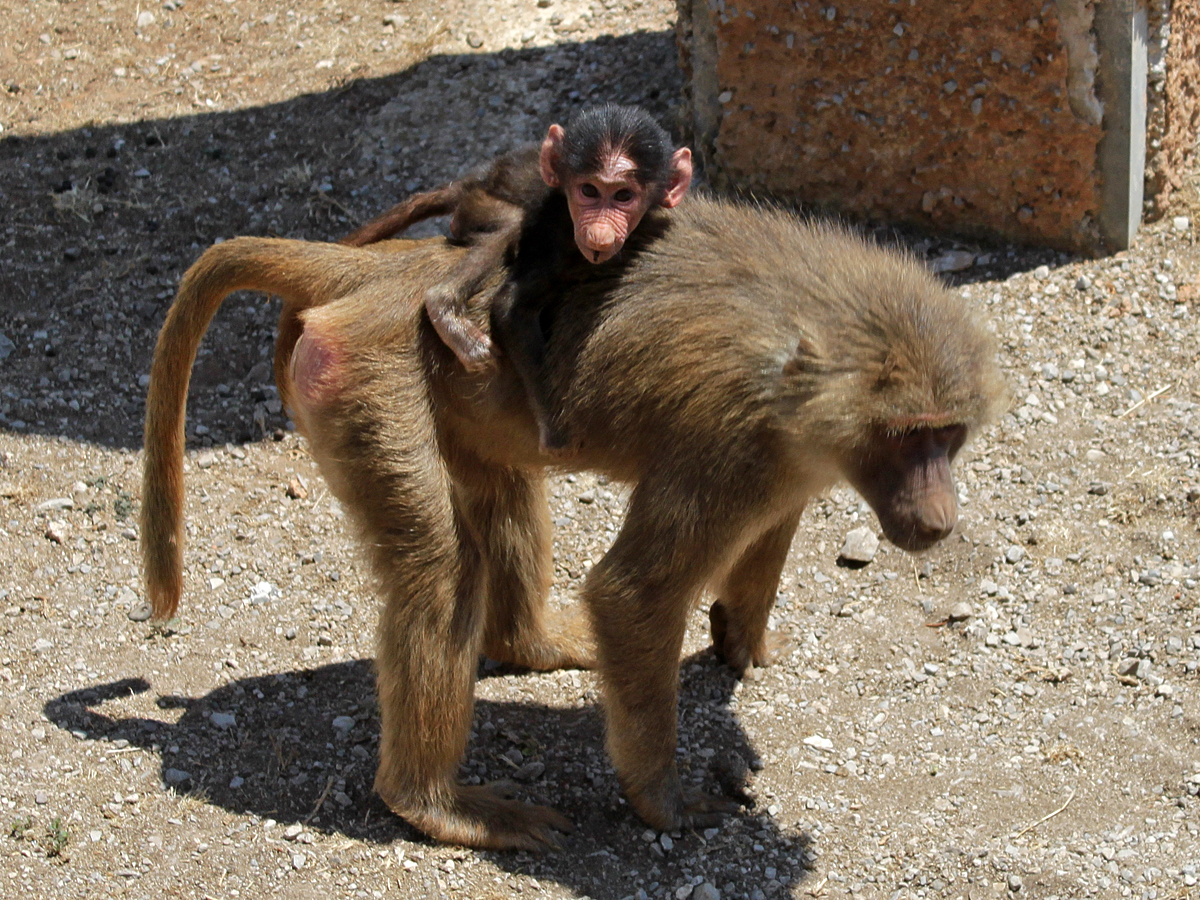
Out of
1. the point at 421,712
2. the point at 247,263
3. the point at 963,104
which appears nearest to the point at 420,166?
the point at 963,104

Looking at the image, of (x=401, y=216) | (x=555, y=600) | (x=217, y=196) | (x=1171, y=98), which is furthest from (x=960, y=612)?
(x=217, y=196)

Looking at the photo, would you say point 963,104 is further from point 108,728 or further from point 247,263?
point 108,728

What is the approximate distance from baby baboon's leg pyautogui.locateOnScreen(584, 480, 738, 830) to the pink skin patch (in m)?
1.07

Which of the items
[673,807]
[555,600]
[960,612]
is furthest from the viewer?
[555,600]

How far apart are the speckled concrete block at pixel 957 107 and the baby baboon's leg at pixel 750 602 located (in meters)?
2.91

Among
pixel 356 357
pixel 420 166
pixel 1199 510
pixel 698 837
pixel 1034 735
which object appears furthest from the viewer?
pixel 420 166

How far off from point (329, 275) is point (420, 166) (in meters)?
3.96

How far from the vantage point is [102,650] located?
5.37m

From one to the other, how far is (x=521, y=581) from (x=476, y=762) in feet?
2.48

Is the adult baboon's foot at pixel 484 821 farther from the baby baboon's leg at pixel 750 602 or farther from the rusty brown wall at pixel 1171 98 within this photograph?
the rusty brown wall at pixel 1171 98

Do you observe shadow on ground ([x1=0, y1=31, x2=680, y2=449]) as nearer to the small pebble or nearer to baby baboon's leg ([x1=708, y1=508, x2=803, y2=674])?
baby baboon's leg ([x1=708, y1=508, x2=803, y2=674])

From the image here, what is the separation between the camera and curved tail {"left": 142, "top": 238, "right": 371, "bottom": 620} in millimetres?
4465

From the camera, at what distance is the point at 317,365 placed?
4.30 meters

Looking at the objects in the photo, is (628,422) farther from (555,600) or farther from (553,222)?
(555,600)
